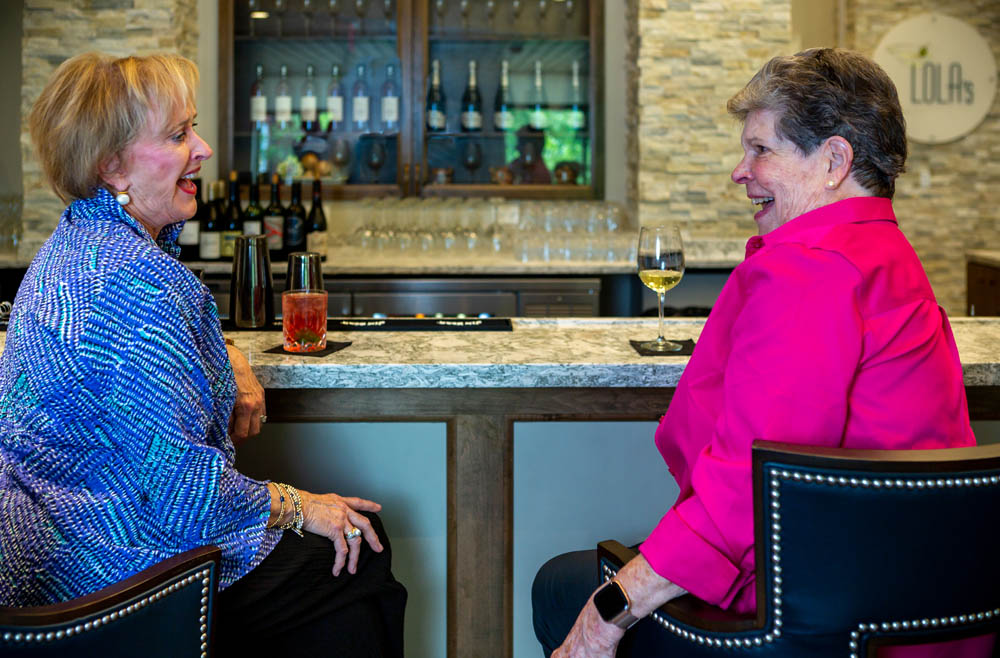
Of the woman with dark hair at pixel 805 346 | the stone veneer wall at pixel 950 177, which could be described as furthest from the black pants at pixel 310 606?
the stone veneer wall at pixel 950 177

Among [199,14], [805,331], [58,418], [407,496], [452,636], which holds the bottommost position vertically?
[452,636]

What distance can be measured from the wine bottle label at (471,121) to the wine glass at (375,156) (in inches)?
17.9

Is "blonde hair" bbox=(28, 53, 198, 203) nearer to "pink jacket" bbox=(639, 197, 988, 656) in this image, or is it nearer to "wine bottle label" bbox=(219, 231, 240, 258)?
"pink jacket" bbox=(639, 197, 988, 656)

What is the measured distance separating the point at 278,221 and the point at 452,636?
10.1ft

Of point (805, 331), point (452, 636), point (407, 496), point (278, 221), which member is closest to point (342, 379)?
point (407, 496)

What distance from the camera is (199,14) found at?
5.15 metres

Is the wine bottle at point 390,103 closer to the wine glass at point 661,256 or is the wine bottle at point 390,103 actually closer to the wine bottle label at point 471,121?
the wine bottle label at point 471,121

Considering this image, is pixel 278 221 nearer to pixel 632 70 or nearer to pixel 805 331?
pixel 632 70

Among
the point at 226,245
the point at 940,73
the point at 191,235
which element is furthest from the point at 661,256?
the point at 940,73

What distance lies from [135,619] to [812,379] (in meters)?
0.82

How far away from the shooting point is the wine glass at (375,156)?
17.2ft

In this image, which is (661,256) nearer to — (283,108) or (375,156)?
(375,156)

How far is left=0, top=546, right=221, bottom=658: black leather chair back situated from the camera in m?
1.01

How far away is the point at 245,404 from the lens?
167 centimetres
